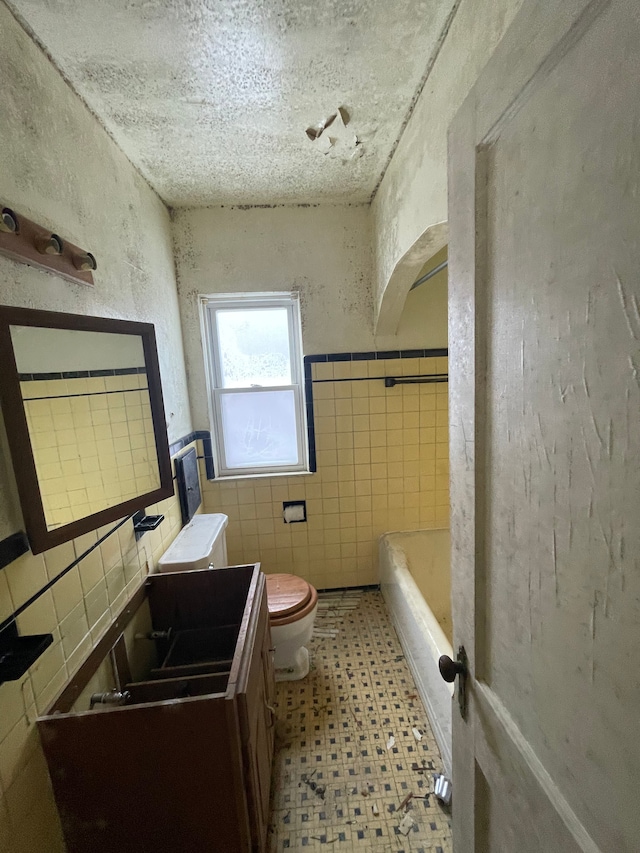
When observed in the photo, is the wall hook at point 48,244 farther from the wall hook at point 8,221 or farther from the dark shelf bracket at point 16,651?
the dark shelf bracket at point 16,651

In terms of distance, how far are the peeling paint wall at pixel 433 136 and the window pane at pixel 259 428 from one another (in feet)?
3.21

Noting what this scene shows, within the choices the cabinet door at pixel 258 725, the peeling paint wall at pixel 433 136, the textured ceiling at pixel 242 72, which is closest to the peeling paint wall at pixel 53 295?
the textured ceiling at pixel 242 72

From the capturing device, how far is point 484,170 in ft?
1.92

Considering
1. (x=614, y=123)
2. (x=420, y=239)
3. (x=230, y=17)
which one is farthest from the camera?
(x=420, y=239)

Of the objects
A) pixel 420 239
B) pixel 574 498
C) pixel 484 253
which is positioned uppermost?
pixel 420 239

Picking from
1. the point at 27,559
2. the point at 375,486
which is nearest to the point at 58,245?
the point at 27,559

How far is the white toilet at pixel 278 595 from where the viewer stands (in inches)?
63.4

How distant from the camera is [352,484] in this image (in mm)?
2387

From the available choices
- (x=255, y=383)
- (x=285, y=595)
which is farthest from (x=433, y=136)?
(x=285, y=595)

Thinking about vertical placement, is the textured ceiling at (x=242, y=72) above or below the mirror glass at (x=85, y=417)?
above

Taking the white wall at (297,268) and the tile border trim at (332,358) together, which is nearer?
the white wall at (297,268)

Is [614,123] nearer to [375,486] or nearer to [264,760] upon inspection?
[264,760]

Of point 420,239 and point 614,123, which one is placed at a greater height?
point 420,239

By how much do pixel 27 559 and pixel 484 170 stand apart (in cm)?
121
